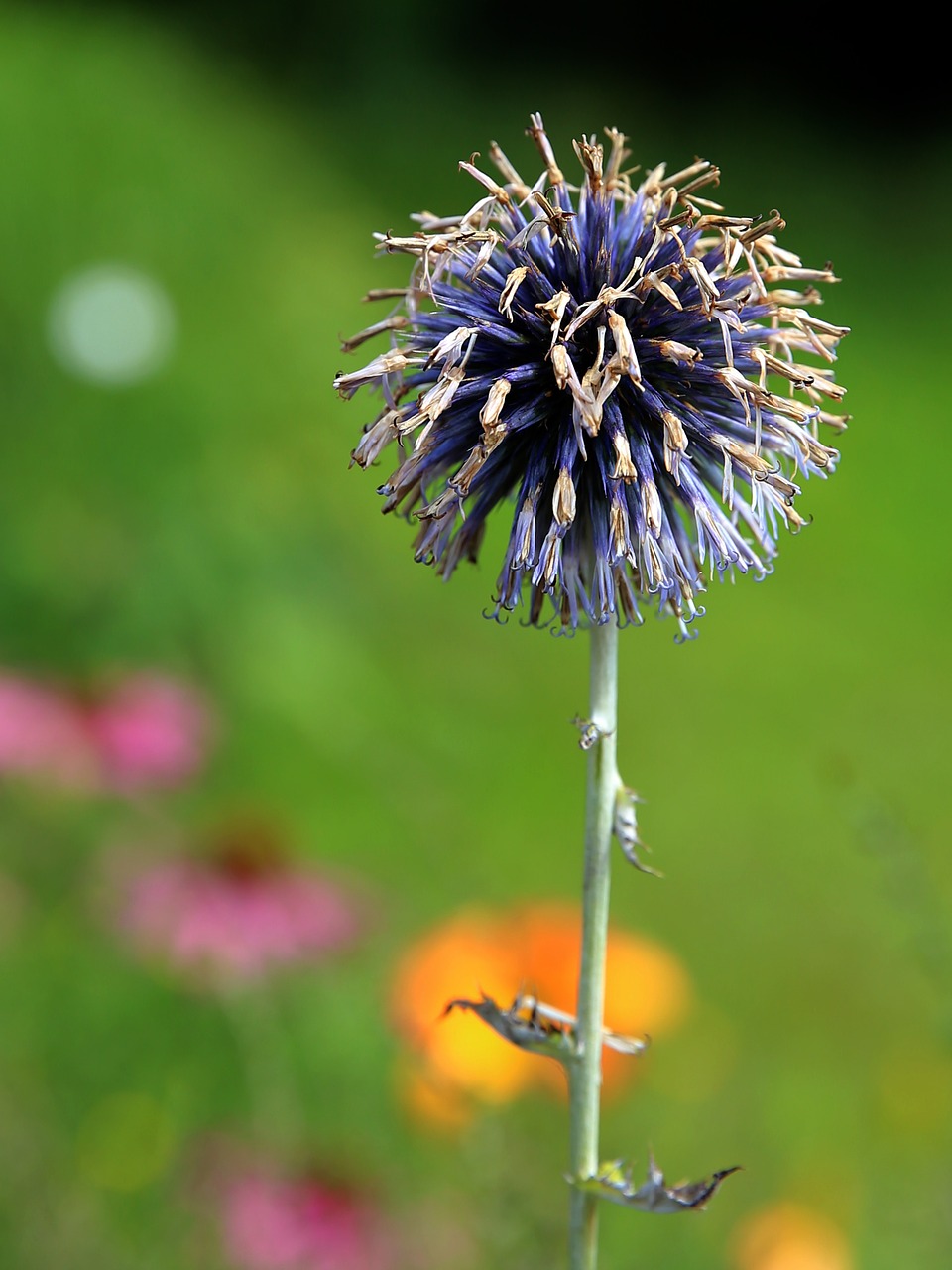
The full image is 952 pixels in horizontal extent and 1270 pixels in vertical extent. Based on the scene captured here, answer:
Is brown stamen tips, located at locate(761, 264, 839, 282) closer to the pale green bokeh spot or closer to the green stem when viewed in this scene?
the green stem

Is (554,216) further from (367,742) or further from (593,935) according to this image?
(367,742)

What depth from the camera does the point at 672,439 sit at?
0.96m

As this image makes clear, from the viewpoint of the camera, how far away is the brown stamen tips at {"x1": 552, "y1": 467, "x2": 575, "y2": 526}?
0.93 meters

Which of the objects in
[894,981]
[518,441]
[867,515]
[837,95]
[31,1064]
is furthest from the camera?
[837,95]

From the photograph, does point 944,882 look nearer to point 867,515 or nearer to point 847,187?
point 867,515

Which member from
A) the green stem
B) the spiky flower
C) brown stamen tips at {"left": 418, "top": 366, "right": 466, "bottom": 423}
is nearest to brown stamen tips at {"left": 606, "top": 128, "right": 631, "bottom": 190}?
the spiky flower

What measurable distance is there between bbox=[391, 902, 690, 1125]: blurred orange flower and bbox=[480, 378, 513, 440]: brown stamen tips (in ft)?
2.50

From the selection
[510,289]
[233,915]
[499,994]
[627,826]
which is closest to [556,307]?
[510,289]

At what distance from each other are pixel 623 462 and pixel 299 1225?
38.7 inches

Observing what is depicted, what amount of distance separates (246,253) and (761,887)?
9.91 ft

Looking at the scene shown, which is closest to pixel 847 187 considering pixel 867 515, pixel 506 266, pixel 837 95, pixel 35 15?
pixel 837 95

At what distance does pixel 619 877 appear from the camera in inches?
133

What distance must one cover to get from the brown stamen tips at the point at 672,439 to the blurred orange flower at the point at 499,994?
74 centimetres

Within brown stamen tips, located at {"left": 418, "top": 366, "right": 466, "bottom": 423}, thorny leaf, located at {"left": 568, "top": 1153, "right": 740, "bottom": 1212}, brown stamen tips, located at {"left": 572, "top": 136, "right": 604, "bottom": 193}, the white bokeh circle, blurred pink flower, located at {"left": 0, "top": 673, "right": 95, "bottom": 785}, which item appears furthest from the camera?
the white bokeh circle
